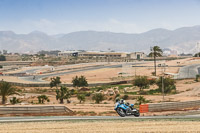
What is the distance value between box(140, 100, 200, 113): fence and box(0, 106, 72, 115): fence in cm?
735

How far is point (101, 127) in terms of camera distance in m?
21.5

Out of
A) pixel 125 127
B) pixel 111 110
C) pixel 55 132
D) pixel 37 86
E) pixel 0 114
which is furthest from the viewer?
pixel 37 86

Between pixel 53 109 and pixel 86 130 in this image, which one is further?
pixel 53 109

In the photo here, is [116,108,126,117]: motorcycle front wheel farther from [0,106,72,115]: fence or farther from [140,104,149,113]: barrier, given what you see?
[0,106,72,115]: fence

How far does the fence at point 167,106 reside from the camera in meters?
29.2

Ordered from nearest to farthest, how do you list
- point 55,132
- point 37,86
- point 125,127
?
point 55,132 < point 125,127 < point 37,86

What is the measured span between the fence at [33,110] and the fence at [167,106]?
7351 mm

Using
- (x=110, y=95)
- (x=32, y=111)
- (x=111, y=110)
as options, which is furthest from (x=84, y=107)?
(x=110, y=95)

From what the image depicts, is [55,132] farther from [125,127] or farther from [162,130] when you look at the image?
[162,130]

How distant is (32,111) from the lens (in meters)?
28.5

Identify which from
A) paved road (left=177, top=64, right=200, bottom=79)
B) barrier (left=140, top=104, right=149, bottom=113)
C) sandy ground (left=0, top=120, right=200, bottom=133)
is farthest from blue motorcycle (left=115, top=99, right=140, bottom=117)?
paved road (left=177, top=64, right=200, bottom=79)

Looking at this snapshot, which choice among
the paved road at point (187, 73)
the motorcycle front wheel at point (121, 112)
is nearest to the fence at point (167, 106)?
the motorcycle front wheel at point (121, 112)

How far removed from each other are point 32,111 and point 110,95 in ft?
130

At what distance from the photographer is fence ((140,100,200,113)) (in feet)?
95.8
